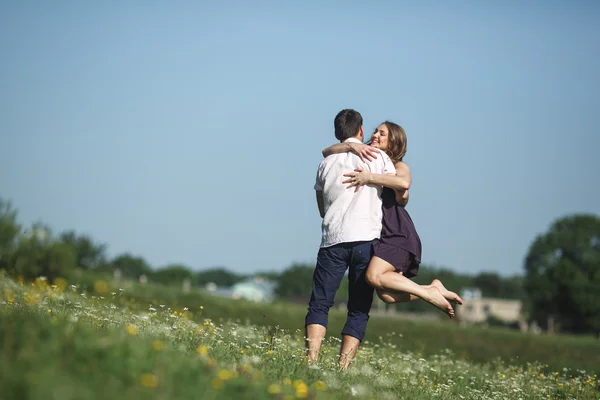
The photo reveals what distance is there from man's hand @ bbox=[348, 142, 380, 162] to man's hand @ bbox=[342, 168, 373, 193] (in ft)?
0.44

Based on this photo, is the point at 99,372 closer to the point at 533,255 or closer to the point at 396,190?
the point at 396,190

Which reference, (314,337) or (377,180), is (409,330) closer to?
(314,337)

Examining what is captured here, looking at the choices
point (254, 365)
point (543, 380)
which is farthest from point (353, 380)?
point (543, 380)

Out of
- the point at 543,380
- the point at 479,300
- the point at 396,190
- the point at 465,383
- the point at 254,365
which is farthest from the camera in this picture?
the point at 479,300

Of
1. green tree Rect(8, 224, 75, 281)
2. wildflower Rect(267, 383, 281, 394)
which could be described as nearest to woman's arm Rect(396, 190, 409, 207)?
wildflower Rect(267, 383, 281, 394)

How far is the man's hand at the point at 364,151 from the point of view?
646cm

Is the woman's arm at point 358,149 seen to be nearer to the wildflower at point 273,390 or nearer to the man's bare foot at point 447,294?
the man's bare foot at point 447,294

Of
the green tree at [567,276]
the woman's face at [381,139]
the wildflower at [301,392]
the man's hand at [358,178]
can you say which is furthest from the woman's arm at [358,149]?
the green tree at [567,276]

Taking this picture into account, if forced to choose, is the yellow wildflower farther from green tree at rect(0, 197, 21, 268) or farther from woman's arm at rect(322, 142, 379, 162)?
green tree at rect(0, 197, 21, 268)

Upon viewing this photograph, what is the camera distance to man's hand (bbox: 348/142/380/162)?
646cm

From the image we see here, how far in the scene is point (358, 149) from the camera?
21.3 ft

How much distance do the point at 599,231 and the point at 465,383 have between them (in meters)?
60.3

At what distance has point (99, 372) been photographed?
3.35 m

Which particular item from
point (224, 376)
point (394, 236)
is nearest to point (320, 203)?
point (394, 236)
